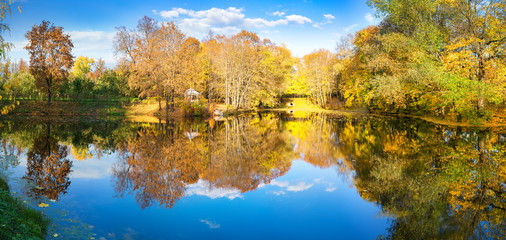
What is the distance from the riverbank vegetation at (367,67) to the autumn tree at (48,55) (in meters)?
0.12

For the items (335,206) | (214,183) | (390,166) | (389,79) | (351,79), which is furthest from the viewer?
(351,79)

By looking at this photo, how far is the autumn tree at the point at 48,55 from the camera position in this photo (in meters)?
32.7

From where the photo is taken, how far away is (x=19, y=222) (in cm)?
504

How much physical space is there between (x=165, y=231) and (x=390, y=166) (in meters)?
8.54

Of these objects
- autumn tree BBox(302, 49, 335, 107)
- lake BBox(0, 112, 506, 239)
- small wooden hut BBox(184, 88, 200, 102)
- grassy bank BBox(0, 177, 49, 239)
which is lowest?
lake BBox(0, 112, 506, 239)

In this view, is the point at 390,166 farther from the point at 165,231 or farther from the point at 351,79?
the point at 351,79

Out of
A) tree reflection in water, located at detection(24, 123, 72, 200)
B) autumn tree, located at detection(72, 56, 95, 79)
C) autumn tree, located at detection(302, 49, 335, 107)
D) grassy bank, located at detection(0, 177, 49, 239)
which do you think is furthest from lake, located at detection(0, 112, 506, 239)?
autumn tree, located at detection(72, 56, 95, 79)

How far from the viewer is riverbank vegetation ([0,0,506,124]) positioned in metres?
20.5

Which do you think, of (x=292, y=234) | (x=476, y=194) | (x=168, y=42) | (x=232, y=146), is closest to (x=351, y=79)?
(x=168, y=42)

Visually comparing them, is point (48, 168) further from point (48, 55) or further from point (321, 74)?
point (321, 74)

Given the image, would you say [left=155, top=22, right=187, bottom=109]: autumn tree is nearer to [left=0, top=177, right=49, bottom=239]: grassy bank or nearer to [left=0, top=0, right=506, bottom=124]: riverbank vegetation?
[left=0, top=0, right=506, bottom=124]: riverbank vegetation

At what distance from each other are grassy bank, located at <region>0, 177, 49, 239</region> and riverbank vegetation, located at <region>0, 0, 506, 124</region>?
2201mm

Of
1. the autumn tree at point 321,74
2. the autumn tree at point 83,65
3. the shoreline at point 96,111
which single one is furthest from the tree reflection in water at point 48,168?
the autumn tree at point 83,65

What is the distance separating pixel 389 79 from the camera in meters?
23.5
